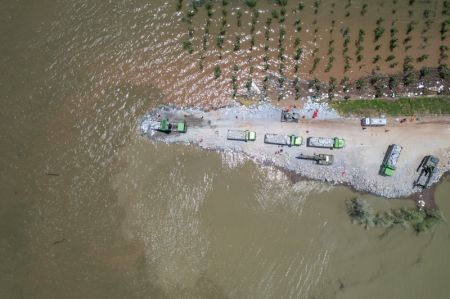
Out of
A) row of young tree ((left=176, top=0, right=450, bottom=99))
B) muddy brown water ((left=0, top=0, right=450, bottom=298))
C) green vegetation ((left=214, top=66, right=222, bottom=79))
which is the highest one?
row of young tree ((left=176, top=0, right=450, bottom=99))

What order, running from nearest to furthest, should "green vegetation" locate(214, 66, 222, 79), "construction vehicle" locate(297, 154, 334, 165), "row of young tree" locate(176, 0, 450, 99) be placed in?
"construction vehicle" locate(297, 154, 334, 165), "row of young tree" locate(176, 0, 450, 99), "green vegetation" locate(214, 66, 222, 79)

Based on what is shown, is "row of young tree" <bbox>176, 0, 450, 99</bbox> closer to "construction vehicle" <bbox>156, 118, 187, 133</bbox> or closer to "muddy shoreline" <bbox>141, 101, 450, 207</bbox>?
"muddy shoreline" <bbox>141, 101, 450, 207</bbox>

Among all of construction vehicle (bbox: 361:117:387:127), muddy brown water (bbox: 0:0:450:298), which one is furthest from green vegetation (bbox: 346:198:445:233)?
construction vehicle (bbox: 361:117:387:127)

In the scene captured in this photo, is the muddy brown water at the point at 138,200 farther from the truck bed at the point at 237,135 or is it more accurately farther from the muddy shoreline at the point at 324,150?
the truck bed at the point at 237,135

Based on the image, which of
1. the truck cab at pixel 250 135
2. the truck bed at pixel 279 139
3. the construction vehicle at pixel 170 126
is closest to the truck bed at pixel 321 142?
the truck bed at pixel 279 139

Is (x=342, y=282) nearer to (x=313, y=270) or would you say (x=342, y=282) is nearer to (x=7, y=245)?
(x=313, y=270)

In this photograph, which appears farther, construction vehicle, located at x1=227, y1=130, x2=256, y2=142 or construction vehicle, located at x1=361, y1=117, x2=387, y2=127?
construction vehicle, located at x1=227, y1=130, x2=256, y2=142
